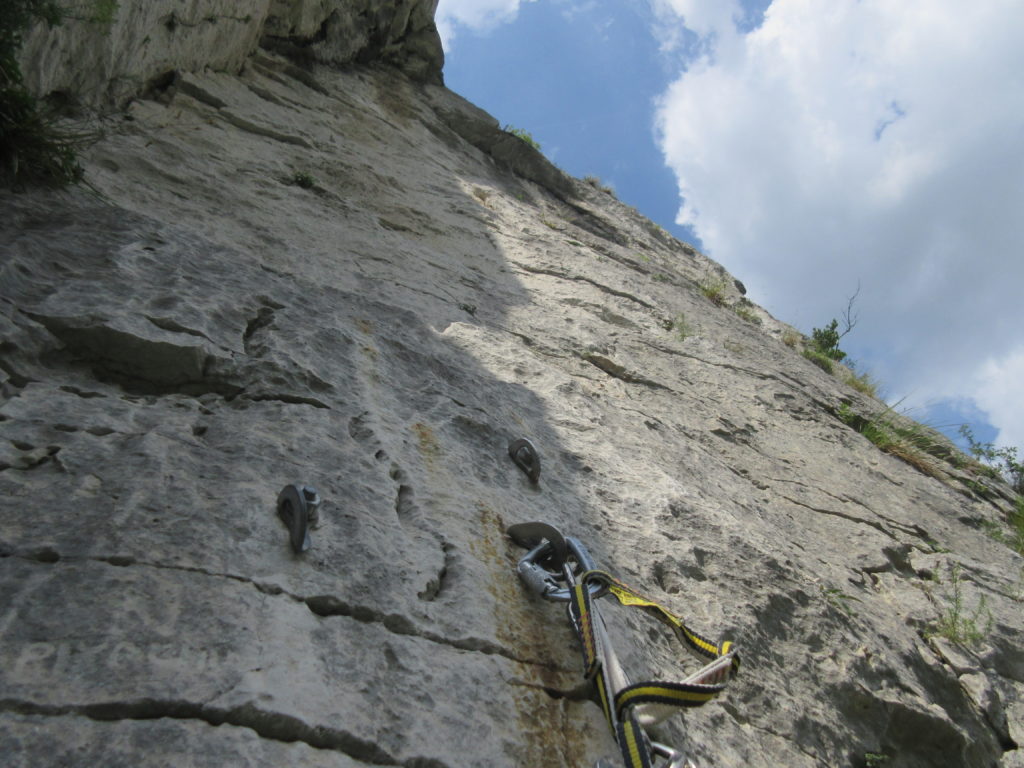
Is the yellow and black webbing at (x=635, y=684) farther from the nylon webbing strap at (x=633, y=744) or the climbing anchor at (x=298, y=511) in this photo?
the climbing anchor at (x=298, y=511)

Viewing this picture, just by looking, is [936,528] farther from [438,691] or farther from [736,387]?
[438,691]

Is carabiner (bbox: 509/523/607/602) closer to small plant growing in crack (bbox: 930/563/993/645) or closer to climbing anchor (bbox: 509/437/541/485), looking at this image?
climbing anchor (bbox: 509/437/541/485)

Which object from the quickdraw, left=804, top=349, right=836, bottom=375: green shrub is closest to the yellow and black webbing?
the quickdraw

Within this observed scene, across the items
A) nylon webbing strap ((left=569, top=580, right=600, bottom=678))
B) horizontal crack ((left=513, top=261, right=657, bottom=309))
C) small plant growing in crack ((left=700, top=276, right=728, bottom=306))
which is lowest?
nylon webbing strap ((left=569, top=580, right=600, bottom=678))

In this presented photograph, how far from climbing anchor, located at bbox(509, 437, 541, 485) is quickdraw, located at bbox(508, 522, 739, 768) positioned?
0.53m

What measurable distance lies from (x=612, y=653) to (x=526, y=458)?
1227mm

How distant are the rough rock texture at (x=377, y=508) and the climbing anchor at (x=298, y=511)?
0.11ft

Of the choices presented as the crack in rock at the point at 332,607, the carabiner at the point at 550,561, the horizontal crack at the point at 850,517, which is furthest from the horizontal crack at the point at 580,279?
the crack in rock at the point at 332,607

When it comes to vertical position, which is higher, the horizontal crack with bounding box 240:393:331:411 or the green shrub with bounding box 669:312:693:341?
the green shrub with bounding box 669:312:693:341

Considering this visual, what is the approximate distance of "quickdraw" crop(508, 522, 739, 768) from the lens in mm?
1652

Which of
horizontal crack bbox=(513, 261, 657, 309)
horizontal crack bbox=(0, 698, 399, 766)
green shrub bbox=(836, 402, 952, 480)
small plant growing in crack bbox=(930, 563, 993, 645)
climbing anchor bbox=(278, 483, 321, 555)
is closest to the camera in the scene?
horizontal crack bbox=(0, 698, 399, 766)

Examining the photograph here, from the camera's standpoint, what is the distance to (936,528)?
4844 mm

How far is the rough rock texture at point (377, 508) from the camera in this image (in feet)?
4.90

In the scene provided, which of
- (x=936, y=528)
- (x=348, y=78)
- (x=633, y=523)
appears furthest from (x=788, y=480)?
(x=348, y=78)
